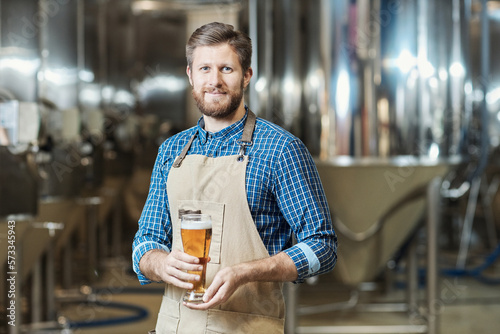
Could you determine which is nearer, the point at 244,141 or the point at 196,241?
the point at 196,241

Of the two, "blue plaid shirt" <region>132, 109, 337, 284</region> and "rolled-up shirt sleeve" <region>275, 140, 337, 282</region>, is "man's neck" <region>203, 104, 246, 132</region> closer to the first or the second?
"blue plaid shirt" <region>132, 109, 337, 284</region>

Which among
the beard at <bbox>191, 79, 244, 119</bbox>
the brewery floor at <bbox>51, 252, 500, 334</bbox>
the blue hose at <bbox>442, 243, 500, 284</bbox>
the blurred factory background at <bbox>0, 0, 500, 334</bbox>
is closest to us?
the beard at <bbox>191, 79, 244, 119</bbox>

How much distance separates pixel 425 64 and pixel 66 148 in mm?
2142

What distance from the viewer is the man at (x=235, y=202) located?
123 centimetres

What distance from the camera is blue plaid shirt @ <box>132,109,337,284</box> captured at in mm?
1259

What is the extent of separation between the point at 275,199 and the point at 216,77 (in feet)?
0.85

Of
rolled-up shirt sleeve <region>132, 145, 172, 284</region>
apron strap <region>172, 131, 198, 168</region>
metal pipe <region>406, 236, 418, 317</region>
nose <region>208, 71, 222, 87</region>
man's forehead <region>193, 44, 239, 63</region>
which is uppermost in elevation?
man's forehead <region>193, 44, 239, 63</region>

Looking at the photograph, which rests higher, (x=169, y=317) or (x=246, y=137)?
(x=246, y=137)

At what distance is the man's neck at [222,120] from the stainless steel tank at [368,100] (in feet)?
7.00

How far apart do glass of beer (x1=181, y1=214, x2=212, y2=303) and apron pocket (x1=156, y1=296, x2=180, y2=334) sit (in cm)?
16

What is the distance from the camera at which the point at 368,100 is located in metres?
3.43
